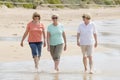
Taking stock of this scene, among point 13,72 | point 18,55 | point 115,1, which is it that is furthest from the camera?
point 115,1

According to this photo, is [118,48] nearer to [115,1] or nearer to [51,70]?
[51,70]

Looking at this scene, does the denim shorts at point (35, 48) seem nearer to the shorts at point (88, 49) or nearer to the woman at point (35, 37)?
the woman at point (35, 37)

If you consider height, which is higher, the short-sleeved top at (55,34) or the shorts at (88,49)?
the short-sleeved top at (55,34)

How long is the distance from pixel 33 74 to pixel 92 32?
6.04 feet

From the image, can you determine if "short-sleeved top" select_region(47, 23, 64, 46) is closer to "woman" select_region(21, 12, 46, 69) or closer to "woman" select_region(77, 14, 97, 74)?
"woman" select_region(21, 12, 46, 69)

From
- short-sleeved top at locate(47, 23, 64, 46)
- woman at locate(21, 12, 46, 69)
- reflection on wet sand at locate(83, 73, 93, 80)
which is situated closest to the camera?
reflection on wet sand at locate(83, 73, 93, 80)

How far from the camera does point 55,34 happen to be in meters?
12.7

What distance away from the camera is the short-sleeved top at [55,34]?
12.7 metres

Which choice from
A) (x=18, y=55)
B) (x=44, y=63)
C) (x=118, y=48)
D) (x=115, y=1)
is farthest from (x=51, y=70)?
(x=115, y=1)

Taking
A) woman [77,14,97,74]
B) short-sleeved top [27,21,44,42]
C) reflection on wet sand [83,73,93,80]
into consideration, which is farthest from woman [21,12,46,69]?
reflection on wet sand [83,73,93,80]

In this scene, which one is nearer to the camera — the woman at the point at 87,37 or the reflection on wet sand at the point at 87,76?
the reflection on wet sand at the point at 87,76

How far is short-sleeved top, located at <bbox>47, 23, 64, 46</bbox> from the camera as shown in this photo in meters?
12.7

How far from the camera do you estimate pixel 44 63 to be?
14.4m

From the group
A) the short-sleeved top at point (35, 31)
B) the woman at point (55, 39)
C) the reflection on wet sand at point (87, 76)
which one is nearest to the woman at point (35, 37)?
the short-sleeved top at point (35, 31)
